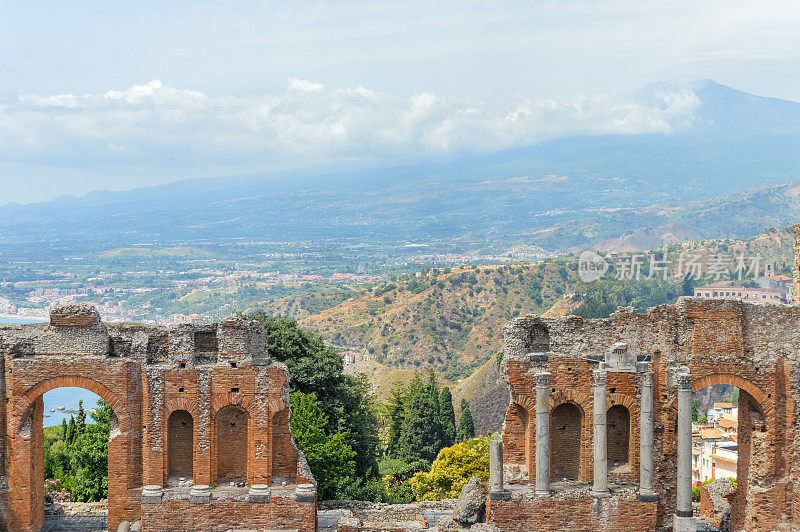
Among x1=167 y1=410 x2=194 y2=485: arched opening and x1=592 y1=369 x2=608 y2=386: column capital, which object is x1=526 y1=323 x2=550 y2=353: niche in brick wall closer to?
x1=592 y1=369 x2=608 y2=386: column capital

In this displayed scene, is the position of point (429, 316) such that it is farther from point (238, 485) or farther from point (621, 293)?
point (238, 485)

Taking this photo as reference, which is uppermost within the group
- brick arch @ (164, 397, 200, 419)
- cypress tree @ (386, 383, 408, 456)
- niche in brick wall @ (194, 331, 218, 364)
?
niche in brick wall @ (194, 331, 218, 364)

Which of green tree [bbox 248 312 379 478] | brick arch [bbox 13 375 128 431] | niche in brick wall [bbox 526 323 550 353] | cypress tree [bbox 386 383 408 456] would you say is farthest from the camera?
cypress tree [bbox 386 383 408 456]

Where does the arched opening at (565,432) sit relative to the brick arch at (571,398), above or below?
below

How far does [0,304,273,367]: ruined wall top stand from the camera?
25.0 metres

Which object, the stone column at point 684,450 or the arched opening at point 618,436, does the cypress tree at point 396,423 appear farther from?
the stone column at point 684,450

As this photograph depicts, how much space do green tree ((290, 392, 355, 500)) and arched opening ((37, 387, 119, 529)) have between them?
299 inches

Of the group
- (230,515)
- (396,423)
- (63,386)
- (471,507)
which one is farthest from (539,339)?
(396,423)

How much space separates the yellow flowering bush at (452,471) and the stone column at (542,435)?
18.8 metres

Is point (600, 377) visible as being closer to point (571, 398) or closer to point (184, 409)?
point (571, 398)

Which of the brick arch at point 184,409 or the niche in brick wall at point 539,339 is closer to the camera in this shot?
the brick arch at point 184,409

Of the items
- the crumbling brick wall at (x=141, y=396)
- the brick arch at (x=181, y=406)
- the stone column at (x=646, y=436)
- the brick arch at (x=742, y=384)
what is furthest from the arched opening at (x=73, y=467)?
the brick arch at (x=742, y=384)

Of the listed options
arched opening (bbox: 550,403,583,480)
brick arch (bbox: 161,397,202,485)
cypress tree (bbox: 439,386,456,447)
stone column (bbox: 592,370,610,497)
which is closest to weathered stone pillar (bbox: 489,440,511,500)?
arched opening (bbox: 550,403,583,480)

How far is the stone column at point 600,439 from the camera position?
24812 mm
